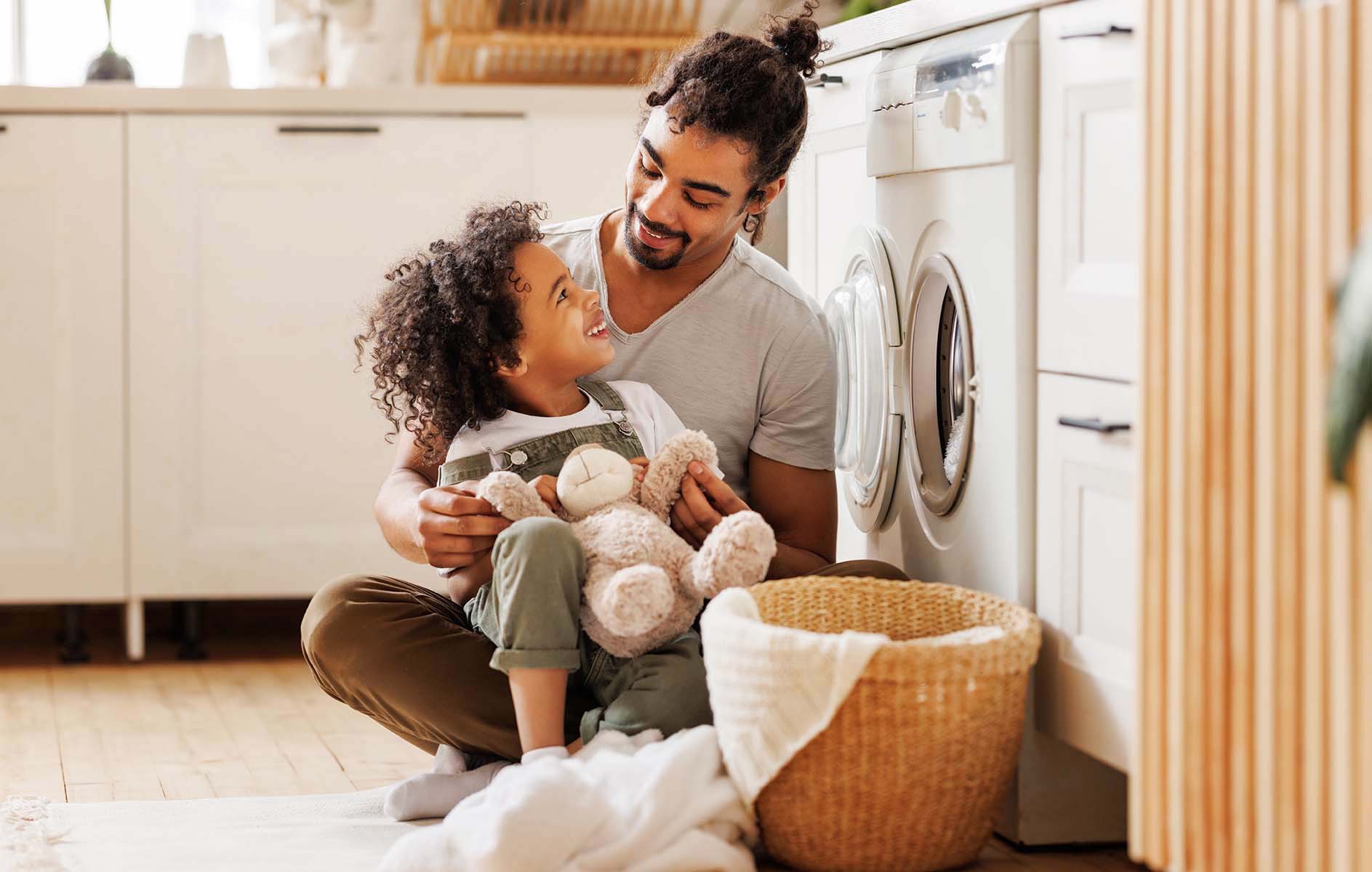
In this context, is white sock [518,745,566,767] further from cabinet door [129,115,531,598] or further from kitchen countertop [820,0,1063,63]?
cabinet door [129,115,531,598]

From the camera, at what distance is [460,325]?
5.74ft

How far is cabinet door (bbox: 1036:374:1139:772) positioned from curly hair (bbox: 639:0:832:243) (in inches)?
18.2

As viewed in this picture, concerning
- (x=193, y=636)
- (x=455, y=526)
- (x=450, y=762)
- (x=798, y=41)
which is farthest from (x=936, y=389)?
(x=193, y=636)

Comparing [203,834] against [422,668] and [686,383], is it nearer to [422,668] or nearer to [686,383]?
[422,668]

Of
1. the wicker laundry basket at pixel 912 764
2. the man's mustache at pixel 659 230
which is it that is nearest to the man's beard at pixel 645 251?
the man's mustache at pixel 659 230

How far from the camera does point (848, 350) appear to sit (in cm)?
201

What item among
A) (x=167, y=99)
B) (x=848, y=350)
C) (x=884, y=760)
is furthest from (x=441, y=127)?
(x=884, y=760)

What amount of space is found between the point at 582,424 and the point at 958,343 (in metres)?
0.43

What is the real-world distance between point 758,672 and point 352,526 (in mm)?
1485

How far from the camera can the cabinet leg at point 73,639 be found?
2709mm

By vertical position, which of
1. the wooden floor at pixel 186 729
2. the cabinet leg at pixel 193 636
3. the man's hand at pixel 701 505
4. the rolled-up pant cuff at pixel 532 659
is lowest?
the wooden floor at pixel 186 729

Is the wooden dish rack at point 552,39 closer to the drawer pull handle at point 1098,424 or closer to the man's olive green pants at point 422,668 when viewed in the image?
the man's olive green pants at point 422,668

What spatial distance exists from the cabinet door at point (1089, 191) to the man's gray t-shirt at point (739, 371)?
41 cm

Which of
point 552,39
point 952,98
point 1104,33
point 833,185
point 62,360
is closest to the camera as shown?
point 1104,33
